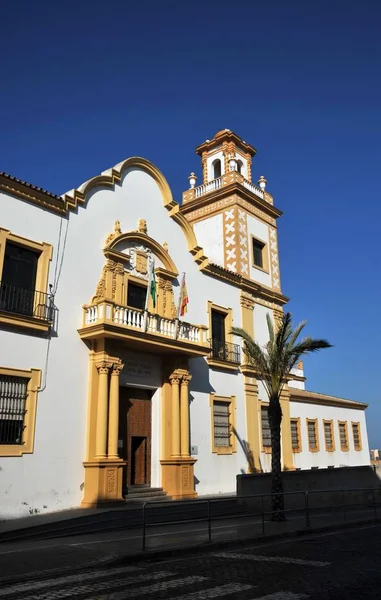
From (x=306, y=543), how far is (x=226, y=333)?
12107mm

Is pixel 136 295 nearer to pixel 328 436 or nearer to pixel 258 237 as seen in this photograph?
pixel 258 237

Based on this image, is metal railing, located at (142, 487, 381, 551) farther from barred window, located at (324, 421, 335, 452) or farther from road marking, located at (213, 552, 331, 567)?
barred window, located at (324, 421, 335, 452)

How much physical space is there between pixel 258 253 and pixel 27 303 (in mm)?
14209

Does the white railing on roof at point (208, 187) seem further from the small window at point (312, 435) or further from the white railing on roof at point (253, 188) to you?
the small window at point (312, 435)

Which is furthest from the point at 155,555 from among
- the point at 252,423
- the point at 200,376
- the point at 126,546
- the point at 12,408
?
the point at 252,423

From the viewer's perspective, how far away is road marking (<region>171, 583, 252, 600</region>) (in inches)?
260

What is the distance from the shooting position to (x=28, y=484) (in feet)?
45.6

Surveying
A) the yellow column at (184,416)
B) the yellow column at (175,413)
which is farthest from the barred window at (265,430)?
the yellow column at (175,413)

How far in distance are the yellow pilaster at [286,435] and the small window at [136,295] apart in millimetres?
10067

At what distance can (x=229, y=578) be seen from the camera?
7.75 m

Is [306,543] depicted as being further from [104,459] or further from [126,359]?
[126,359]

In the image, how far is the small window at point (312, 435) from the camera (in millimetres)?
28839

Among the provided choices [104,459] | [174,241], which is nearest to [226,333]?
[174,241]

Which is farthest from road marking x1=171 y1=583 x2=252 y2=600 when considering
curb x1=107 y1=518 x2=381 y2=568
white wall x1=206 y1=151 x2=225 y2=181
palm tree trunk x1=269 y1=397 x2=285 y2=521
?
white wall x1=206 y1=151 x2=225 y2=181
